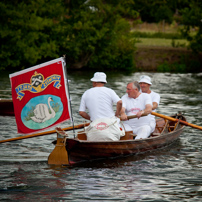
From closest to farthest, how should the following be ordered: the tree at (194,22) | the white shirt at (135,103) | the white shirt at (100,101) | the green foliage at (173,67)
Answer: the white shirt at (100,101) < the white shirt at (135,103) < the green foliage at (173,67) < the tree at (194,22)

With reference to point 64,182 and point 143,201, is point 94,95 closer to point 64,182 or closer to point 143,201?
point 64,182

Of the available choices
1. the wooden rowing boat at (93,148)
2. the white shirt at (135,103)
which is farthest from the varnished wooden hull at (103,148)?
the white shirt at (135,103)

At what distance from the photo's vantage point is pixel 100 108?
10.1m

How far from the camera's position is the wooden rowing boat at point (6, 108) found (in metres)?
18.0

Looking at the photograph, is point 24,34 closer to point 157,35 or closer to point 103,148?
point 157,35

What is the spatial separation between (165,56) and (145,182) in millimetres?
35880

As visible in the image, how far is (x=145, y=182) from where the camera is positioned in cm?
909

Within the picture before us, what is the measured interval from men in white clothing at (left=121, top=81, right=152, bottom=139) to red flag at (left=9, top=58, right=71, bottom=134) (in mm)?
1655

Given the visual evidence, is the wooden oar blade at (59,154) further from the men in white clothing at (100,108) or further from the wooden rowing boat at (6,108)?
the wooden rowing boat at (6,108)

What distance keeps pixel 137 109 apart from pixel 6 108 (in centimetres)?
780

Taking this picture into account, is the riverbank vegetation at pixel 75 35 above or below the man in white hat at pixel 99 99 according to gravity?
above

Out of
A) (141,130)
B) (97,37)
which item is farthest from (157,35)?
(141,130)

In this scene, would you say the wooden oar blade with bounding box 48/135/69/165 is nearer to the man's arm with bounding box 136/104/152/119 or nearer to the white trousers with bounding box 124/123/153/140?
the man's arm with bounding box 136/104/152/119

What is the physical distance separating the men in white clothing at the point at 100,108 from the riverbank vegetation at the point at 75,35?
29163 millimetres
